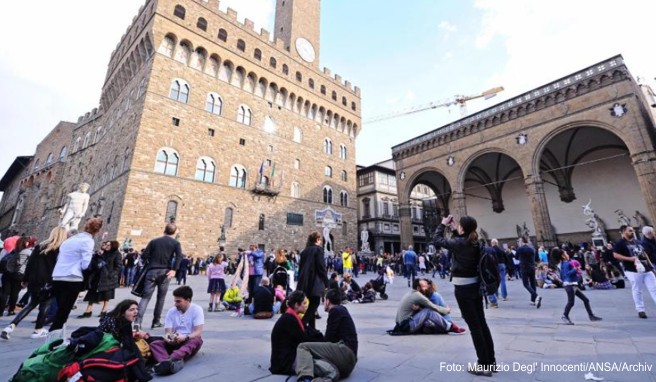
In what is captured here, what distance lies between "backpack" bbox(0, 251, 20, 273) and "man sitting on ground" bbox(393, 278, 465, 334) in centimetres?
684

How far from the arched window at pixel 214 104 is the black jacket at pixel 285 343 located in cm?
2087

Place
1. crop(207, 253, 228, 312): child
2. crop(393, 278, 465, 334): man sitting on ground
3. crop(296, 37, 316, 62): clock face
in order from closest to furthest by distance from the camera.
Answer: crop(393, 278, 465, 334): man sitting on ground < crop(207, 253, 228, 312): child < crop(296, 37, 316, 62): clock face

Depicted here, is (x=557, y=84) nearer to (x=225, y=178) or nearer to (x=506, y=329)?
(x=506, y=329)

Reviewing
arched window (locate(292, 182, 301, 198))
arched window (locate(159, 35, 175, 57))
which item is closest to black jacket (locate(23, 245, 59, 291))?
arched window (locate(159, 35, 175, 57))

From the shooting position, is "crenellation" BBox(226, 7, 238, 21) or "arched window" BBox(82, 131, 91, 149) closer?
"crenellation" BBox(226, 7, 238, 21)

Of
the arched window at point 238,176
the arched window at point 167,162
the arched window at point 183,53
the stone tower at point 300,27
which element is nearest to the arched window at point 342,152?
the stone tower at point 300,27

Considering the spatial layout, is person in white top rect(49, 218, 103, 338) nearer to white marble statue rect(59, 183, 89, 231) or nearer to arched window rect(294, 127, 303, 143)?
white marble statue rect(59, 183, 89, 231)

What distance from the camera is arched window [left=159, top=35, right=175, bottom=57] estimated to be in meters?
19.0

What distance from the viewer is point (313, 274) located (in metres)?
4.20

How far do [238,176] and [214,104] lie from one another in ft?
18.2

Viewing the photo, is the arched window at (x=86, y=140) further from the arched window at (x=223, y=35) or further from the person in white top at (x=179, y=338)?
the person in white top at (x=179, y=338)

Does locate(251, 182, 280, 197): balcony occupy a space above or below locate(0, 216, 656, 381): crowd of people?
above

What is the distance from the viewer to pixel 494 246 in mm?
7496

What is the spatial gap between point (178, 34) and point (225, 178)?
33.5 ft
